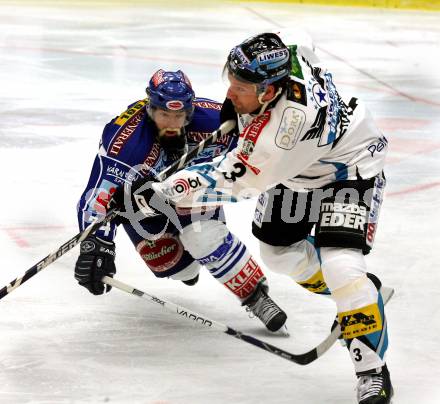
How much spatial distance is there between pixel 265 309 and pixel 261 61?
0.94 metres

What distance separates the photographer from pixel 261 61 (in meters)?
2.76

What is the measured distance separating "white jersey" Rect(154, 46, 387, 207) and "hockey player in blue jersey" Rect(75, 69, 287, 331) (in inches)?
13.3

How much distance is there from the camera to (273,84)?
276cm

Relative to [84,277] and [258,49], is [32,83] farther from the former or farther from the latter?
[258,49]

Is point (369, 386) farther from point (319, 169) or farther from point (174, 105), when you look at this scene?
point (174, 105)

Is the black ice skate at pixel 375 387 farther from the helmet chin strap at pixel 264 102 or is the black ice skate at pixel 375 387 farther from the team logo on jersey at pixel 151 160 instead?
the team logo on jersey at pixel 151 160

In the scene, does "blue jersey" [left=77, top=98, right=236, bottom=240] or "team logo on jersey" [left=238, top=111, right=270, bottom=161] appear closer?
"team logo on jersey" [left=238, top=111, right=270, bottom=161]

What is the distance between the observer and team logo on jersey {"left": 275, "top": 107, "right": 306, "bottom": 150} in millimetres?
2715

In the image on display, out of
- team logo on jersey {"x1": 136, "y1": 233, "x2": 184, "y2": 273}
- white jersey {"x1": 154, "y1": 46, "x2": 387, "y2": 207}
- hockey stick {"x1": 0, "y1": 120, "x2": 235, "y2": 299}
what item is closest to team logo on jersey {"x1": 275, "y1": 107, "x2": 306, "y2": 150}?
white jersey {"x1": 154, "y1": 46, "x2": 387, "y2": 207}

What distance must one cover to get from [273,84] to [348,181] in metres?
0.40

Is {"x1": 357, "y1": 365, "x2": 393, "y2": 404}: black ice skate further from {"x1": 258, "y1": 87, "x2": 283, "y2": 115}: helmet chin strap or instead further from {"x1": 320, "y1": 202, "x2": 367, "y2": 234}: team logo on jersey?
{"x1": 258, "y1": 87, "x2": 283, "y2": 115}: helmet chin strap

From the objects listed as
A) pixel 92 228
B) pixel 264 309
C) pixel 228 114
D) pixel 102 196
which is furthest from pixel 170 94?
pixel 264 309

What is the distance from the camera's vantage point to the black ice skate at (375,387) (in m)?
2.75

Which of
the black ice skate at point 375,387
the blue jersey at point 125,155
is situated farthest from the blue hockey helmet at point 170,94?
the black ice skate at point 375,387
